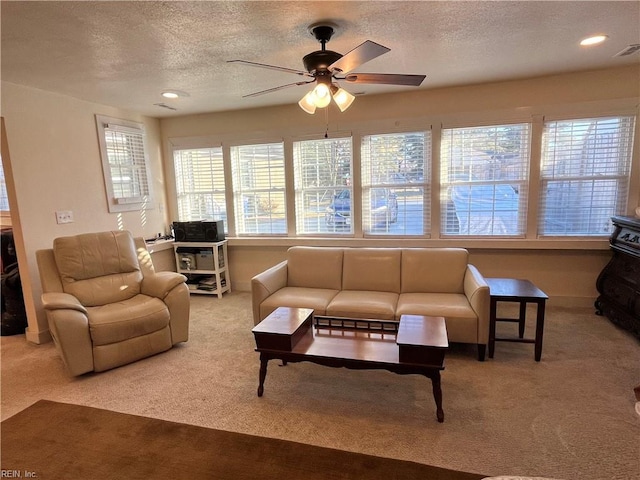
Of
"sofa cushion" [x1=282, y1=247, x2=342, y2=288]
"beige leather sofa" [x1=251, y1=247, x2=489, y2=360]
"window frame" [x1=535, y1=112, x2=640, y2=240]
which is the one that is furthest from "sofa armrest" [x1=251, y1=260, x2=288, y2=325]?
"window frame" [x1=535, y1=112, x2=640, y2=240]

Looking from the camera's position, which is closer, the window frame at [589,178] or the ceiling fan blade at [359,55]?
the ceiling fan blade at [359,55]

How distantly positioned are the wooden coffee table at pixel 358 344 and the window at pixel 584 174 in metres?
2.46

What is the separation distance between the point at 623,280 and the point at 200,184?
16.6ft

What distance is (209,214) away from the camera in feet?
17.0

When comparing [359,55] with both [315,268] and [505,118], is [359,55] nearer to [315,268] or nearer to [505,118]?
[315,268]

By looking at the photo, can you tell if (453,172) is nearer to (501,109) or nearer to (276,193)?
(501,109)

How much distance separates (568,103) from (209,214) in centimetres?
458

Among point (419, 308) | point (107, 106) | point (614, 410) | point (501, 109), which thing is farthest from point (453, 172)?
point (107, 106)

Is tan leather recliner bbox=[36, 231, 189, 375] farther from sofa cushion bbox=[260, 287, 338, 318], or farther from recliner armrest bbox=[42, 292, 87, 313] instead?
sofa cushion bbox=[260, 287, 338, 318]

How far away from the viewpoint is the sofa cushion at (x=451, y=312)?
281cm

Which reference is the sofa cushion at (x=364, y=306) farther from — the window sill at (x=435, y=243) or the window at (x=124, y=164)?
the window at (x=124, y=164)

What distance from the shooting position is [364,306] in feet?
10.1

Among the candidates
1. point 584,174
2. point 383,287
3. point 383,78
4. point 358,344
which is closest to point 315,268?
point 383,287

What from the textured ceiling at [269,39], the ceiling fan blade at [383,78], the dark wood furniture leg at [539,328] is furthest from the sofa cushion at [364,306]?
the textured ceiling at [269,39]
